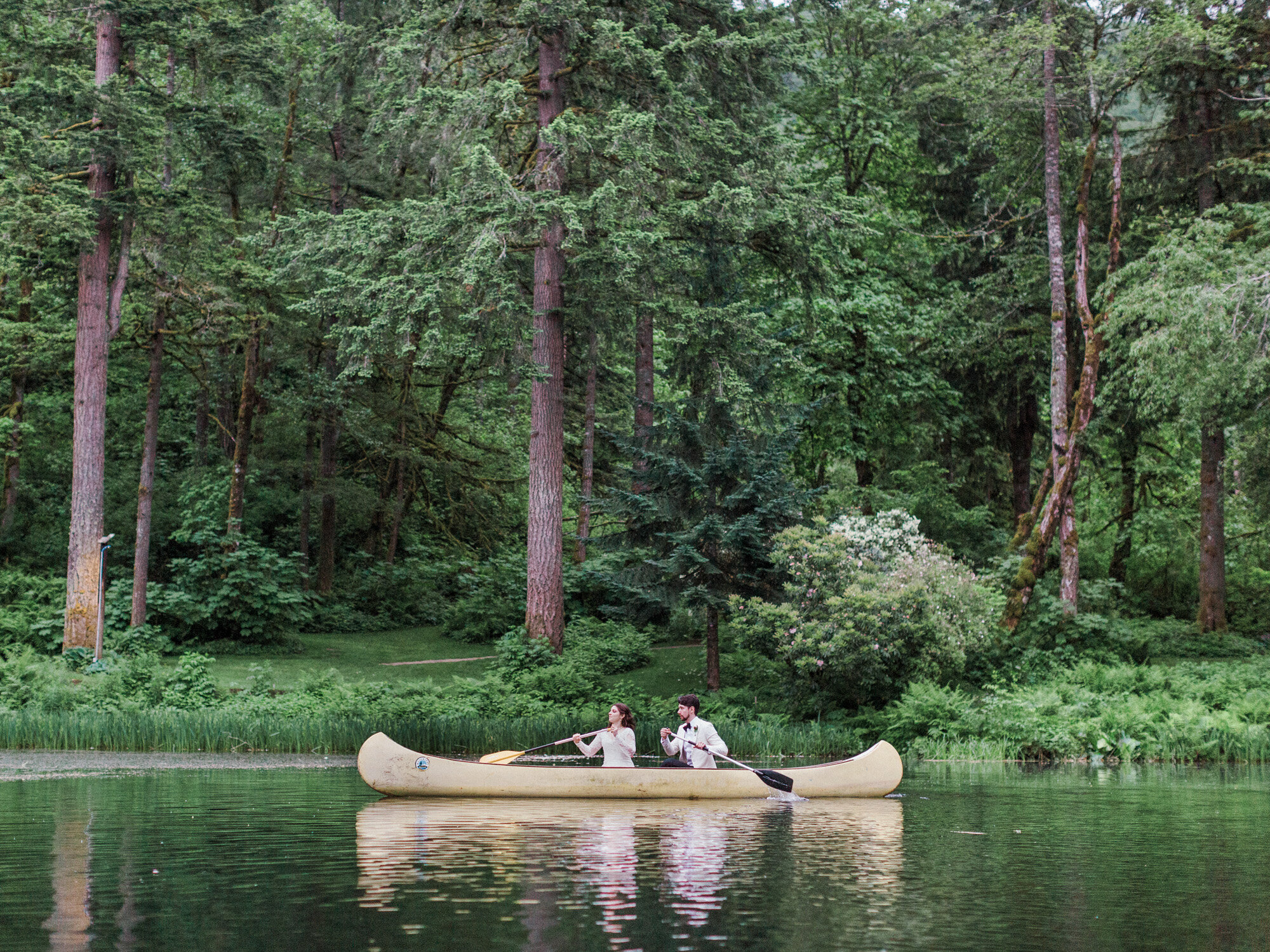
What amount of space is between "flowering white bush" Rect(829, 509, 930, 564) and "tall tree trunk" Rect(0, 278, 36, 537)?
20.0m

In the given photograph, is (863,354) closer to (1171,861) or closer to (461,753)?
(461,753)

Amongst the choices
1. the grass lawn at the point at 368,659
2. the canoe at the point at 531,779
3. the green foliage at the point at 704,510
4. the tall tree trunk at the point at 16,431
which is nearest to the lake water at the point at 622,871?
the canoe at the point at 531,779

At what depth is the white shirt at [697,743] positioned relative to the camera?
14.5 m

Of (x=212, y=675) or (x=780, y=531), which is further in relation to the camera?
(x=212, y=675)

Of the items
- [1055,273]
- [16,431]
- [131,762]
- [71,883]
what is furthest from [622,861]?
[16,431]

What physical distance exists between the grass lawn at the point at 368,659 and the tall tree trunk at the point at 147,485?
1.58 meters

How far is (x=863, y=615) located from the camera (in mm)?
19219

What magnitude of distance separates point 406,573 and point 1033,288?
17908mm

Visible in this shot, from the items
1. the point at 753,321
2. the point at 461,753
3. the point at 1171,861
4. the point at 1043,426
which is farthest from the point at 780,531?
the point at 1043,426

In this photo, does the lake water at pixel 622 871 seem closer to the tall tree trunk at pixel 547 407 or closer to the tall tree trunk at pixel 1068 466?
the tall tree trunk at pixel 547 407

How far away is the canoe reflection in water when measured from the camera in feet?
23.2

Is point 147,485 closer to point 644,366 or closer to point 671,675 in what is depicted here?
point 644,366

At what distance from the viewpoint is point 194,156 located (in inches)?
1058

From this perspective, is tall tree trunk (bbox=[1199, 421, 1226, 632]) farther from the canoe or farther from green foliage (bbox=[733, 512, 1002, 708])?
the canoe
